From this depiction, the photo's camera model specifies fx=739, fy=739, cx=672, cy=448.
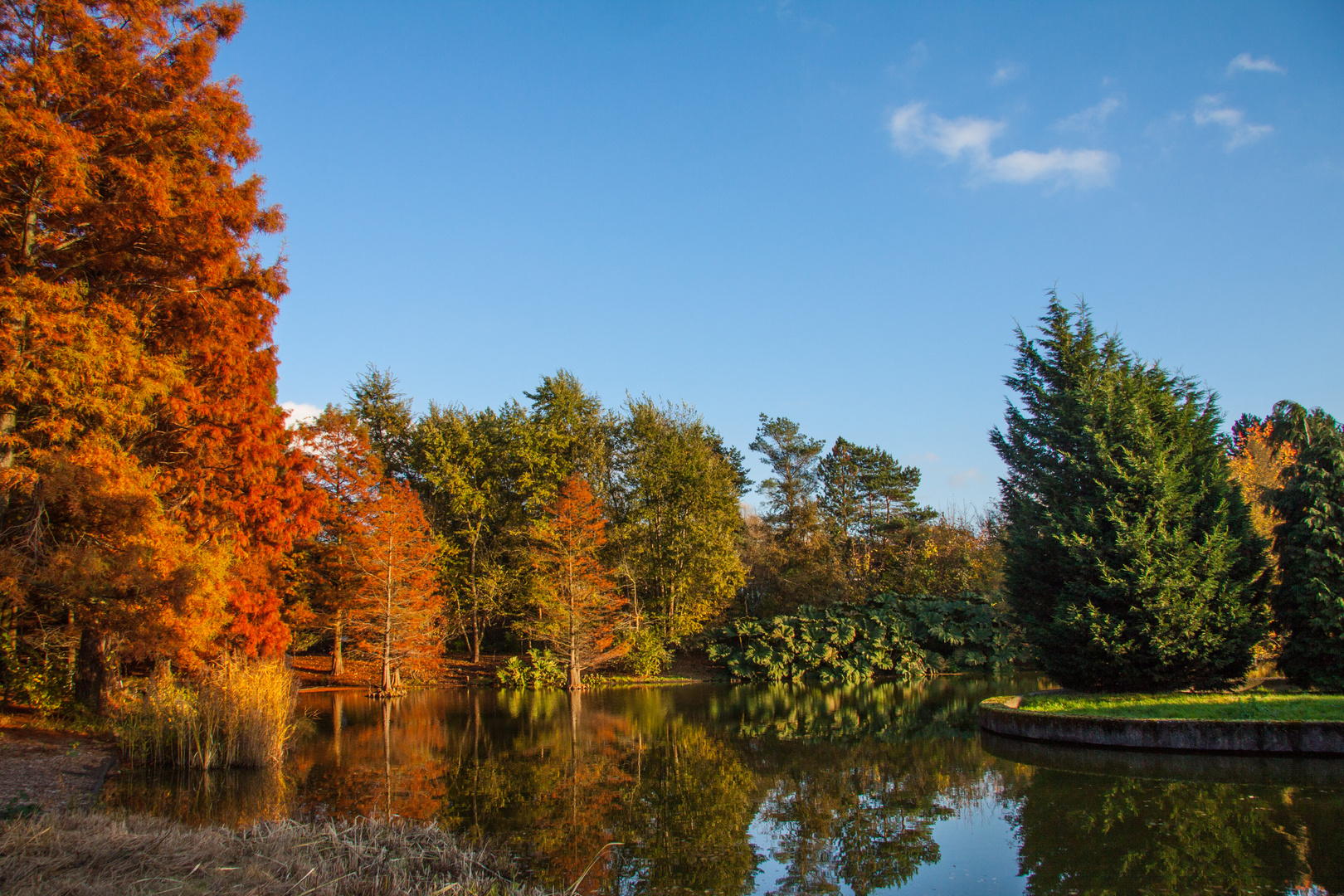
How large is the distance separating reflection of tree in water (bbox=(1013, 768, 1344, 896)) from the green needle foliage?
552 centimetres

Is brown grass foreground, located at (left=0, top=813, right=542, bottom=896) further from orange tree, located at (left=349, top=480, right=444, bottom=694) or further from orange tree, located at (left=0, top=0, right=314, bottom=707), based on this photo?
orange tree, located at (left=349, top=480, right=444, bottom=694)

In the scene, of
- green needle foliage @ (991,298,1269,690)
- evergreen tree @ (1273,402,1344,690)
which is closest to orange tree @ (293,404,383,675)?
green needle foliage @ (991,298,1269,690)

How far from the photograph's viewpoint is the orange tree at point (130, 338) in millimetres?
11297

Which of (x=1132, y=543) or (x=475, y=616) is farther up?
(x=1132, y=543)

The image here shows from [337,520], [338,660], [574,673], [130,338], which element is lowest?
[574,673]

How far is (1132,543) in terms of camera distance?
14.4m

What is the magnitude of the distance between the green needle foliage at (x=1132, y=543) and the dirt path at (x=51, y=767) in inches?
631

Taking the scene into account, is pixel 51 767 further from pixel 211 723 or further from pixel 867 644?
pixel 867 644

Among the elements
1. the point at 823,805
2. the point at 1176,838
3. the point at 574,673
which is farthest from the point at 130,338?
the point at 574,673

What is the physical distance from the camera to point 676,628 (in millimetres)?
32312

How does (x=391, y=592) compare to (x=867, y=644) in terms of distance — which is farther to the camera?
(x=867, y=644)

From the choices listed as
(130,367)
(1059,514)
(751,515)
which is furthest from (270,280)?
(751,515)

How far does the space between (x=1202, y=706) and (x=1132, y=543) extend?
3.05 m

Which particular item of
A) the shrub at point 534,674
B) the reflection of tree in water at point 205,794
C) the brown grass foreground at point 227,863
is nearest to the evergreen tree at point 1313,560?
the brown grass foreground at point 227,863
